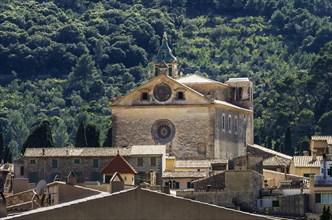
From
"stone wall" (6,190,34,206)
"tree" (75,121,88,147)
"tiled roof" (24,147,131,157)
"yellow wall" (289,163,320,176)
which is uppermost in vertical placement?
"tree" (75,121,88,147)

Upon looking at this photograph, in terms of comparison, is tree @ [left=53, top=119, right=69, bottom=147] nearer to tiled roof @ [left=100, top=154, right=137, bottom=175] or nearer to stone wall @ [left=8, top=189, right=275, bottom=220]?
tiled roof @ [left=100, top=154, right=137, bottom=175]

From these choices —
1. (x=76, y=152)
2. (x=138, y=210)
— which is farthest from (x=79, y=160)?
(x=138, y=210)

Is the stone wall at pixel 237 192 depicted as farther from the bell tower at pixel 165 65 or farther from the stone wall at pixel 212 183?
the bell tower at pixel 165 65

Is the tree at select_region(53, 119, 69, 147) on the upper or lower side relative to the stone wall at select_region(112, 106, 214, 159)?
upper

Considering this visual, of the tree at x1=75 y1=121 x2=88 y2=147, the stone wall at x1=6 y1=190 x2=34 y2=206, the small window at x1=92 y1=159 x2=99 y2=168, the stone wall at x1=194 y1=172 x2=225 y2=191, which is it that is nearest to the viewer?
the stone wall at x1=6 y1=190 x2=34 y2=206

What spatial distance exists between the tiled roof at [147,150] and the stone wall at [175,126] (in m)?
7.96

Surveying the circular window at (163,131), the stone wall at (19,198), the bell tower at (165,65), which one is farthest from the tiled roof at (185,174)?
the bell tower at (165,65)

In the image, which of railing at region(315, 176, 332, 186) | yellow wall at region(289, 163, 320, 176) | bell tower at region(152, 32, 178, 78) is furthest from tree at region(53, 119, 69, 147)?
railing at region(315, 176, 332, 186)

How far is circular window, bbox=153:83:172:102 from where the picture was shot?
13162 centimetres

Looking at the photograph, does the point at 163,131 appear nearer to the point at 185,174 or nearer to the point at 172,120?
the point at 172,120

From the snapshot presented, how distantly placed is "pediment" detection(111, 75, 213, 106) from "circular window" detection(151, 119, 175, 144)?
1.21 m

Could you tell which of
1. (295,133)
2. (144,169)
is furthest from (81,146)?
(295,133)

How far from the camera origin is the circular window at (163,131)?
131 m

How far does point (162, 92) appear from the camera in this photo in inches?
5187
